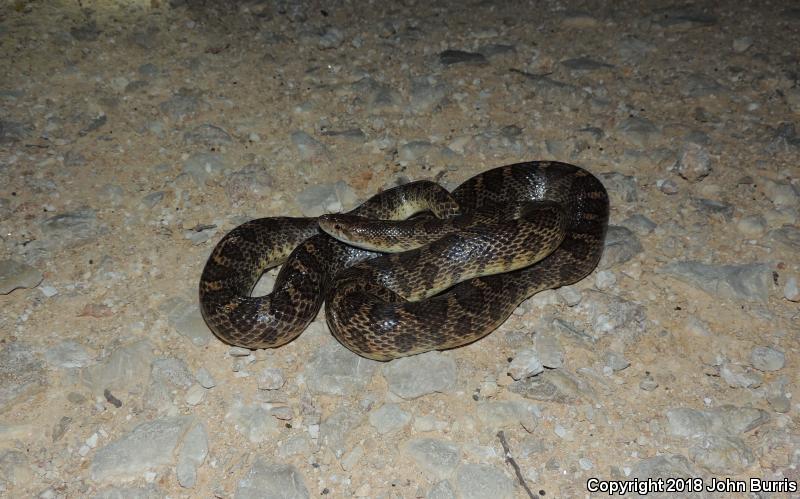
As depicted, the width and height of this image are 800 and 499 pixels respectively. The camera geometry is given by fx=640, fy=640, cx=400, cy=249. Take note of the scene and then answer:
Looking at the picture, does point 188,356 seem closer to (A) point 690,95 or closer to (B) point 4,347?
(B) point 4,347

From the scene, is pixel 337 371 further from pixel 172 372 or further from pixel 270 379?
pixel 172 372

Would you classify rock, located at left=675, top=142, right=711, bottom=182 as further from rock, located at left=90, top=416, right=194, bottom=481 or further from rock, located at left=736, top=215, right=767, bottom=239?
rock, located at left=90, top=416, right=194, bottom=481

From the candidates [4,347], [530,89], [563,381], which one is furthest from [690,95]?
[4,347]

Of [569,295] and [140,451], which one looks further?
[569,295]

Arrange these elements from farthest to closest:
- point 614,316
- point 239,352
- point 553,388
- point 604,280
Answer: point 604,280 < point 614,316 < point 239,352 < point 553,388

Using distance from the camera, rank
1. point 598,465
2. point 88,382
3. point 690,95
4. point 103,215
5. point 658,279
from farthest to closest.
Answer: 1. point 690,95
2. point 103,215
3. point 658,279
4. point 88,382
5. point 598,465

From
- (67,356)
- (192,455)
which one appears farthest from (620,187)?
(67,356)

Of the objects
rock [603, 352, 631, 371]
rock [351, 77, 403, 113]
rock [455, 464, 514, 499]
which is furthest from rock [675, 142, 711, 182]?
rock [455, 464, 514, 499]
